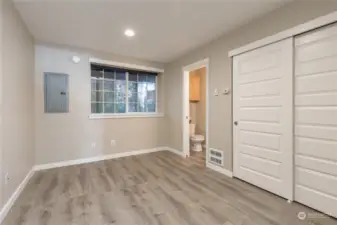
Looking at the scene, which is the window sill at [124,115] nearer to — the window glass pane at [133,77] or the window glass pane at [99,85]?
the window glass pane at [99,85]

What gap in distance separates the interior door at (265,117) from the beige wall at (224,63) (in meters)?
0.19

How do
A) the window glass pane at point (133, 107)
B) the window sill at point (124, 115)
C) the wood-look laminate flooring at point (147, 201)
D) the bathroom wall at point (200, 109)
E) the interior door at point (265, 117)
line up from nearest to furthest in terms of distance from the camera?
the wood-look laminate flooring at point (147, 201)
the interior door at point (265, 117)
the window sill at point (124, 115)
the window glass pane at point (133, 107)
the bathroom wall at point (200, 109)

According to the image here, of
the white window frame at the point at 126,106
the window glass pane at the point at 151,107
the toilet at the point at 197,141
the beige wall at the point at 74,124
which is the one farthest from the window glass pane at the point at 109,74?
the toilet at the point at 197,141

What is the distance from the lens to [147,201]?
2.23 meters

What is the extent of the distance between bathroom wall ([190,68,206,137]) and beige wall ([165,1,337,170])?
119cm

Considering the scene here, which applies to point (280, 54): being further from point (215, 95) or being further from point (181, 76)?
point (181, 76)

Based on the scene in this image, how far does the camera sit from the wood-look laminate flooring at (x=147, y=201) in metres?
1.85

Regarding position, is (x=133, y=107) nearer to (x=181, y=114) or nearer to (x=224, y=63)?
(x=181, y=114)

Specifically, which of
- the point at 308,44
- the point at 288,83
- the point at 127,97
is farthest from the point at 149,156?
the point at 308,44

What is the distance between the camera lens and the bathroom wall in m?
5.56

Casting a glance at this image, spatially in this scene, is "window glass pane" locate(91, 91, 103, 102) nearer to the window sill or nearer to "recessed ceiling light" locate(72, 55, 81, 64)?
the window sill

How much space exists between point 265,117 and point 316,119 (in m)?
0.58

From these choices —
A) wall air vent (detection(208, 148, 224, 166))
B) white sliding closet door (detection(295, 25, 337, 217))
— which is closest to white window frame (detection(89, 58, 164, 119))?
wall air vent (detection(208, 148, 224, 166))

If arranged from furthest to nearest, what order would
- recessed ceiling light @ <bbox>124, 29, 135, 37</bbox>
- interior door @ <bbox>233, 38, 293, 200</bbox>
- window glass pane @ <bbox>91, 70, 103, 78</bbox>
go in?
window glass pane @ <bbox>91, 70, 103, 78</bbox> → recessed ceiling light @ <bbox>124, 29, 135, 37</bbox> → interior door @ <bbox>233, 38, 293, 200</bbox>
